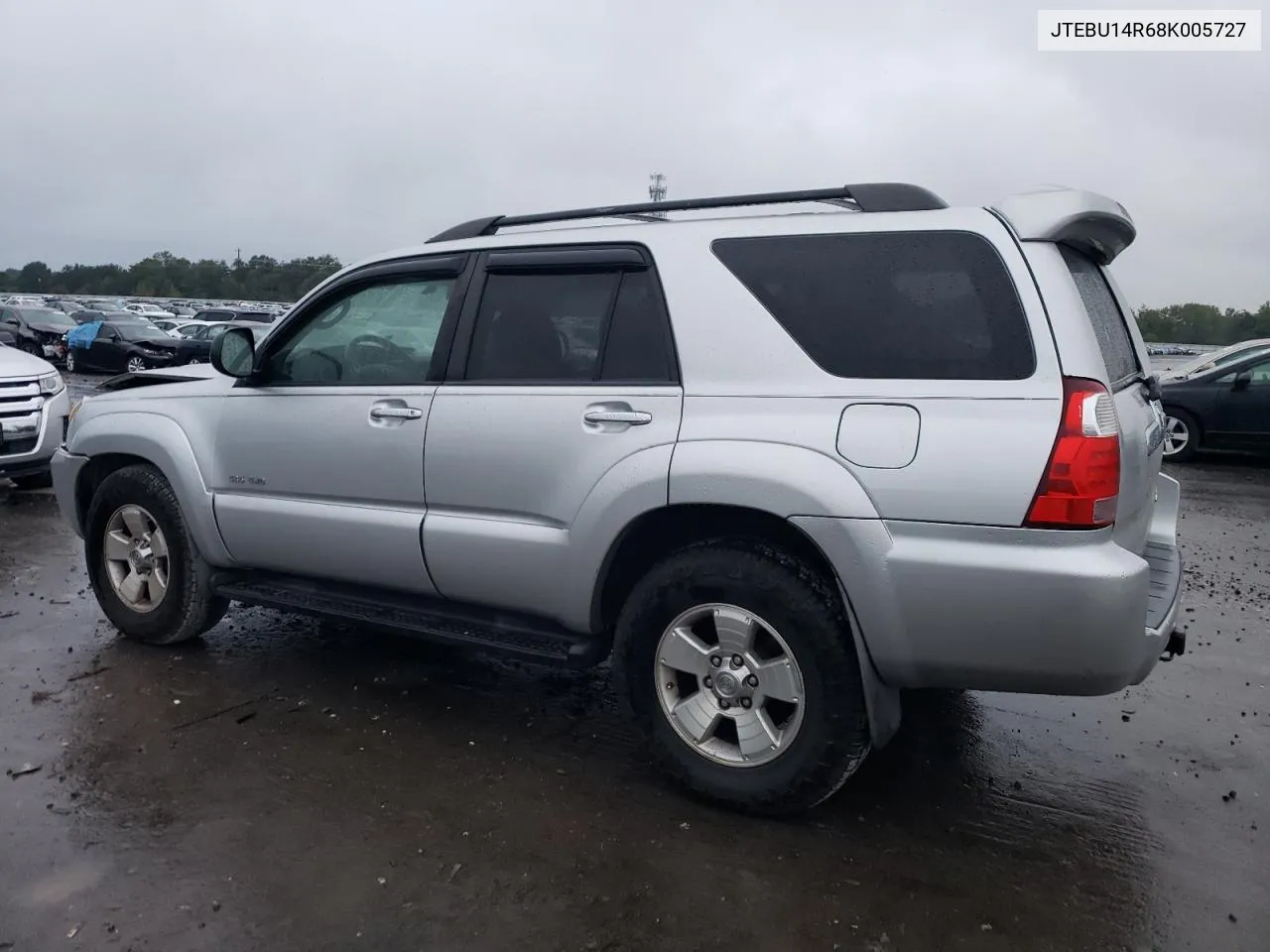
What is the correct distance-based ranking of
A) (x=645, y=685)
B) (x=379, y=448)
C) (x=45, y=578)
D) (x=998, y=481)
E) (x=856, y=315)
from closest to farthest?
(x=998, y=481)
(x=856, y=315)
(x=645, y=685)
(x=379, y=448)
(x=45, y=578)

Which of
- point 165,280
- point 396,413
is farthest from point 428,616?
point 165,280

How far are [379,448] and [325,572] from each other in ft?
2.10

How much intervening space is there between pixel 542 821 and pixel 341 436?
1772 mm

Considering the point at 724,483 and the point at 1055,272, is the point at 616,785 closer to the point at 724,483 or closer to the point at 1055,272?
the point at 724,483

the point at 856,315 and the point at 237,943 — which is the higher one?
the point at 856,315

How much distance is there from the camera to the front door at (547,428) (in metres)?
3.47

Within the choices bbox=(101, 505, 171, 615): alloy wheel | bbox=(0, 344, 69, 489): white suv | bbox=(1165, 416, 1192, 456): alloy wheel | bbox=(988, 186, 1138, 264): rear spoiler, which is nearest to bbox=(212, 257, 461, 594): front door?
bbox=(101, 505, 171, 615): alloy wheel

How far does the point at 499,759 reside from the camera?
3789 mm

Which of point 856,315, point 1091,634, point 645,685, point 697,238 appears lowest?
point 645,685

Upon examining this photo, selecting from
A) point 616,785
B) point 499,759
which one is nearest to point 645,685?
point 616,785

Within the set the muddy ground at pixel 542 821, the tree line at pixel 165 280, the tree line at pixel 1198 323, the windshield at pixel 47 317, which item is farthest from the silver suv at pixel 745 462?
the tree line at pixel 165 280

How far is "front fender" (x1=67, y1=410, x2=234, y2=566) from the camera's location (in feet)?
15.0

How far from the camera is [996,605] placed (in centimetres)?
290

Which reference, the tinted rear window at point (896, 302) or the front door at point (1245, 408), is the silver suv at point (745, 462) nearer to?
the tinted rear window at point (896, 302)
